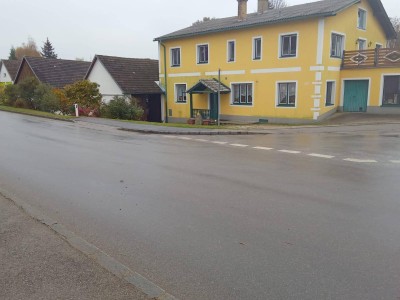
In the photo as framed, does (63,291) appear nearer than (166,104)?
Yes

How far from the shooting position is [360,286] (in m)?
3.62

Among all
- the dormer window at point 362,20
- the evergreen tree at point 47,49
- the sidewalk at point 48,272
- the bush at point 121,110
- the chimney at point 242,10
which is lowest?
the sidewalk at point 48,272

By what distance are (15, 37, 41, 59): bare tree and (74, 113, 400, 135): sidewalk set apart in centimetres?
7034

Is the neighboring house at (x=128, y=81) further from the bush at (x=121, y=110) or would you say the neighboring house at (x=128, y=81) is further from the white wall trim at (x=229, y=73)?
the white wall trim at (x=229, y=73)

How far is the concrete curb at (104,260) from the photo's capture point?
349 cm

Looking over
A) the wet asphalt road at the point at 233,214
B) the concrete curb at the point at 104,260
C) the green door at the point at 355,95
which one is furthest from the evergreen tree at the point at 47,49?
the concrete curb at the point at 104,260

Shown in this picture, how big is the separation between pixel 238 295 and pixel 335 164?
699 centimetres

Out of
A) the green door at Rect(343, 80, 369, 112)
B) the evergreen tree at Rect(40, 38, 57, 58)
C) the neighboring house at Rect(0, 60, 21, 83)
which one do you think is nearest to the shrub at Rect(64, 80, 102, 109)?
the green door at Rect(343, 80, 369, 112)

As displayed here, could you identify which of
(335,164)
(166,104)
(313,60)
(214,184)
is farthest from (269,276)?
(166,104)

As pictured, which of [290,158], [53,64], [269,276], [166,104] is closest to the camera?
[269,276]

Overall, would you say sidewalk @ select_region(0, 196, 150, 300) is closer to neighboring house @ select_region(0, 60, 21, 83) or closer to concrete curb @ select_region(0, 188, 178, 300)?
concrete curb @ select_region(0, 188, 178, 300)

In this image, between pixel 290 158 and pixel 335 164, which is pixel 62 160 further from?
pixel 335 164

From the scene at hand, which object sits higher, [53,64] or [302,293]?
[53,64]

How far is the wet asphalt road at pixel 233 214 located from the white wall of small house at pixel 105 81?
20708mm
